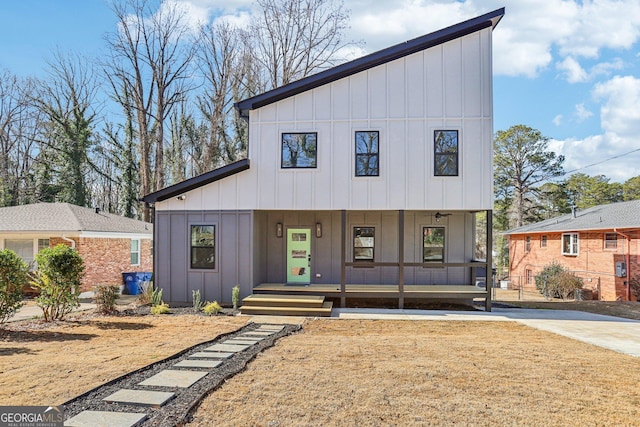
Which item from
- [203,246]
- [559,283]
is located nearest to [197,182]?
[203,246]

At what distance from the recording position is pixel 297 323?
8688 millimetres

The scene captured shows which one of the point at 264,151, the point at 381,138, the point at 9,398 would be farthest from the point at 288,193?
the point at 9,398

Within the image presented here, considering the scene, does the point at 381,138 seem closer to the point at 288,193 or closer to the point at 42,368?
the point at 288,193

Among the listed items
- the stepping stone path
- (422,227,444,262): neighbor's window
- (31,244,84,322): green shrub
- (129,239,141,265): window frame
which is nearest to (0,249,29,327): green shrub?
(31,244,84,322): green shrub

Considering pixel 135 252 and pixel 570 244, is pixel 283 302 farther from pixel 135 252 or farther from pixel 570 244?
pixel 570 244

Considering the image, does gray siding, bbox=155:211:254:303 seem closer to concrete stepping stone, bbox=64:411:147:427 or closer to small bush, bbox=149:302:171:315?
small bush, bbox=149:302:171:315

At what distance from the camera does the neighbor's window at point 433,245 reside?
12.2 m

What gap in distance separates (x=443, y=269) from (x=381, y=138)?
4715mm

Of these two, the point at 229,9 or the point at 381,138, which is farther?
the point at 229,9

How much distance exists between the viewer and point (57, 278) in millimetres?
8562

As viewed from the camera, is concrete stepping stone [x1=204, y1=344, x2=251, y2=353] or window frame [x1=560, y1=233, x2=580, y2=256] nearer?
concrete stepping stone [x1=204, y1=344, x2=251, y2=353]

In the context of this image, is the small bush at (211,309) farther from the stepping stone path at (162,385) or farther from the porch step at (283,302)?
the stepping stone path at (162,385)

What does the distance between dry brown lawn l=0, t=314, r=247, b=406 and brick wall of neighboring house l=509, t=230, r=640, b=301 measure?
16905 mm

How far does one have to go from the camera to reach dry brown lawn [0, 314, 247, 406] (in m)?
4.24
